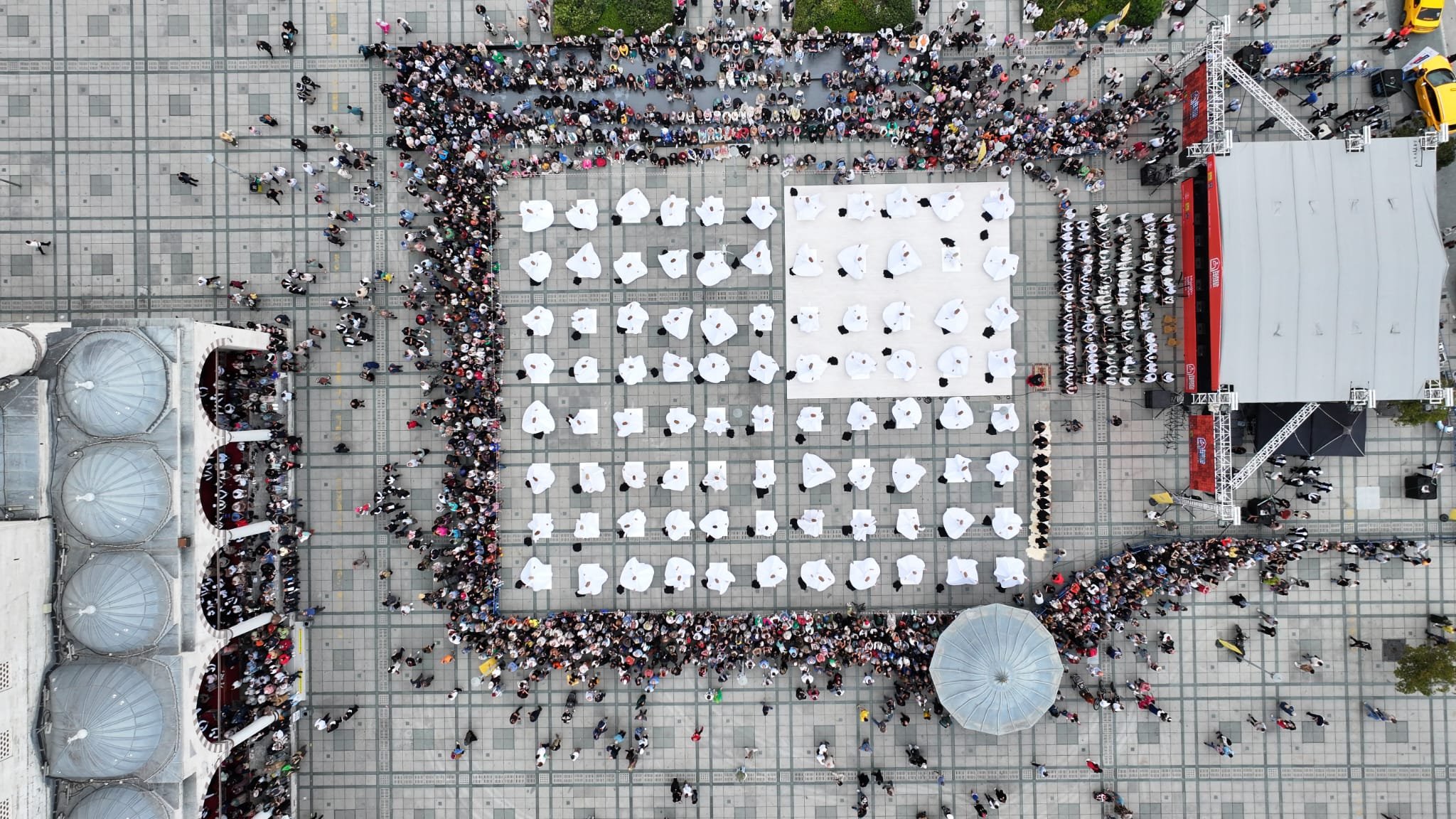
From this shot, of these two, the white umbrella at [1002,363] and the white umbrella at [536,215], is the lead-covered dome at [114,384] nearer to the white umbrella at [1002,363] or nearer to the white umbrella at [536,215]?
the white umbrella at [536,215]

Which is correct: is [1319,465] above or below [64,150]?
below

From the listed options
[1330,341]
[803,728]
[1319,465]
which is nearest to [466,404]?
[803,728]

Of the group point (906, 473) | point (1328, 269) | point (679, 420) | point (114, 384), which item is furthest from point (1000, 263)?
point (114, 384)

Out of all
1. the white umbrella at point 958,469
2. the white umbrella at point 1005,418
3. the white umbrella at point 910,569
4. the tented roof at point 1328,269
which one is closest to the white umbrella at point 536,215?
the white umbrella at point 958,469

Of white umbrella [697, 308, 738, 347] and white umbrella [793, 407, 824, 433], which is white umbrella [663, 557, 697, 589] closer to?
white umbrella [793, 407, 824, 433]

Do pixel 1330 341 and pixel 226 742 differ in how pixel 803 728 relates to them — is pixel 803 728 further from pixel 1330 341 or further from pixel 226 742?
pixel 1330 341

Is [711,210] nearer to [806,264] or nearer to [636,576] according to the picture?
[806,264]
